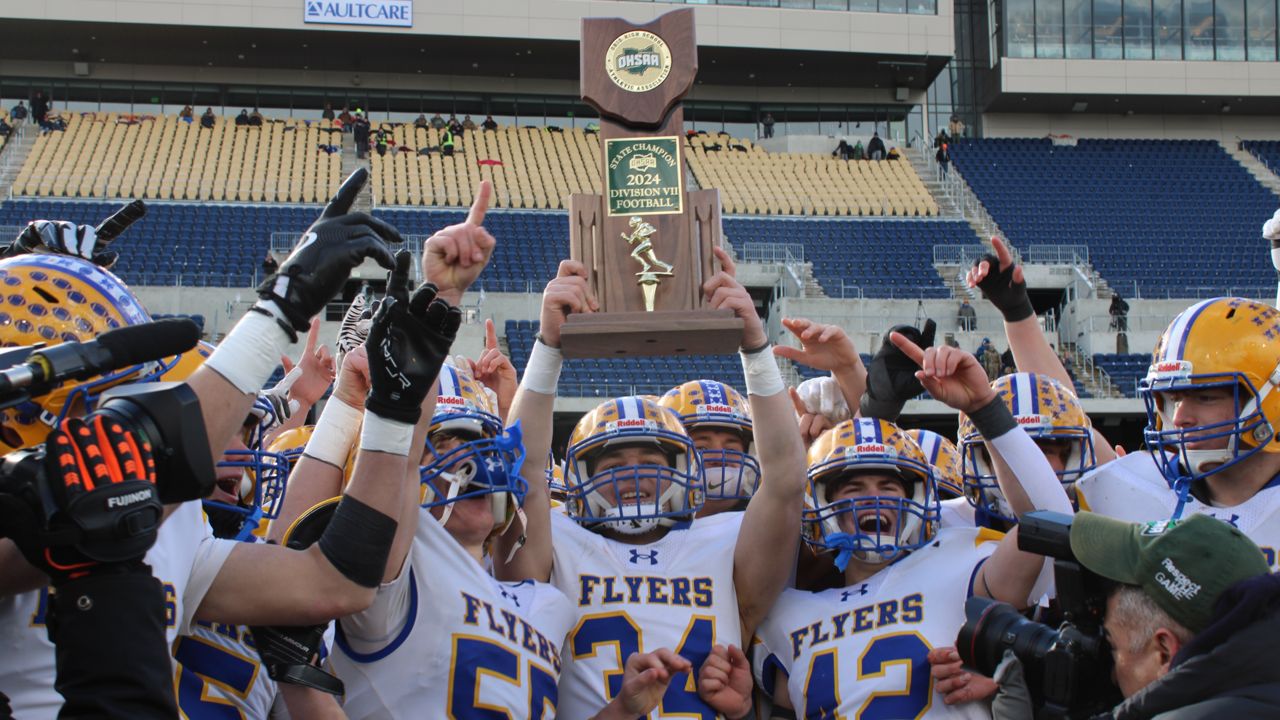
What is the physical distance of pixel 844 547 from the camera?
344cm

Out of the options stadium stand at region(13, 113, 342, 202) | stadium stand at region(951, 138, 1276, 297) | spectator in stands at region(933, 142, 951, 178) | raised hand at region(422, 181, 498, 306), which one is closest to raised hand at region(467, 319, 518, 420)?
raised hand at region(422, 181, 498, 306)

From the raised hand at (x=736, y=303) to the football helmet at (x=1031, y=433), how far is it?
765 millimetres

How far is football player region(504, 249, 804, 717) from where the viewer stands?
10.9 ft

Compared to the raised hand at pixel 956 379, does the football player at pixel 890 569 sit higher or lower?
lower

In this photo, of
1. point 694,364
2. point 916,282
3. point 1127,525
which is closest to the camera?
point 1127,525

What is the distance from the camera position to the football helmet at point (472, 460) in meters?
3.05

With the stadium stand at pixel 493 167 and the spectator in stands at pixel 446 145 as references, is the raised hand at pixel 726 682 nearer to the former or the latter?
the stadium stand at pixel 493 167

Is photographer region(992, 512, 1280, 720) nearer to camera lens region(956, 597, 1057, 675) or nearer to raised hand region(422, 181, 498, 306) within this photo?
camera lens region(956, 597, 1057, 675)

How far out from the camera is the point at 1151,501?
3363 mm

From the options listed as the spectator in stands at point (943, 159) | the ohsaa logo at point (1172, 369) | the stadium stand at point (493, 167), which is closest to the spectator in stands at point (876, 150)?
the spectator in stands at point (943, 159)

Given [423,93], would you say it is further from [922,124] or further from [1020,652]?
[1020,652]

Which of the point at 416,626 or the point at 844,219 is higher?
the point at 844,219

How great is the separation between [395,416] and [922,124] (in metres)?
27.0

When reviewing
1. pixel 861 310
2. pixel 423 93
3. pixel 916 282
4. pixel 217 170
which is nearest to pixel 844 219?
pixel 916 282
